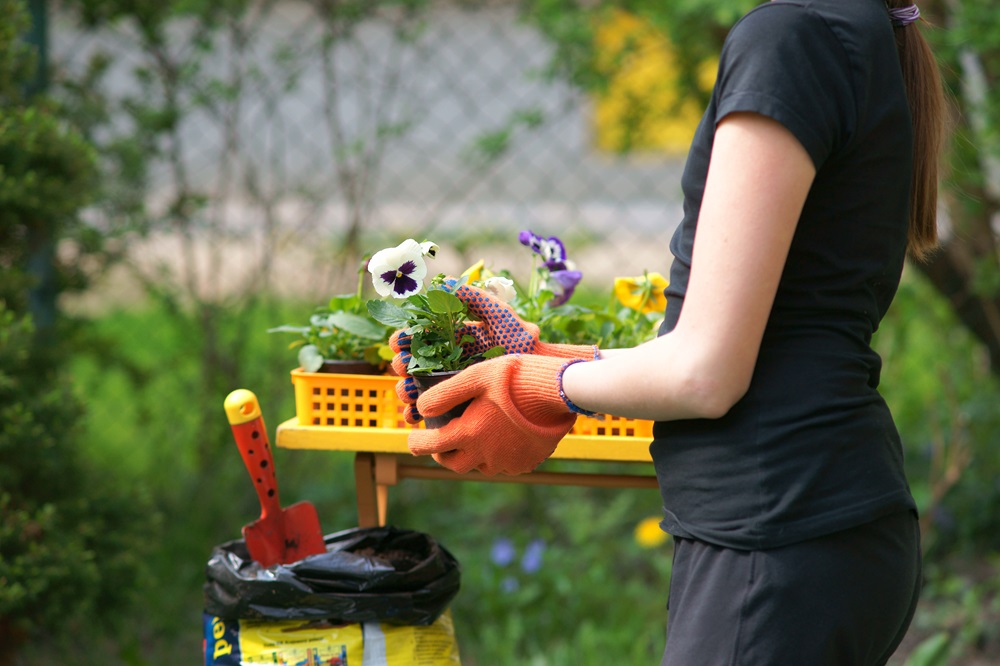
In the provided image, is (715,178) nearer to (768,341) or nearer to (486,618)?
(768,341)

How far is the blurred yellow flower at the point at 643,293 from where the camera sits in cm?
196

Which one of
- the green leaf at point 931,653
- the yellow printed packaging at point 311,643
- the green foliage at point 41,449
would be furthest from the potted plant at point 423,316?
the green leaf at point 931,653

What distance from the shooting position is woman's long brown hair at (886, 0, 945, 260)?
50.4 inches

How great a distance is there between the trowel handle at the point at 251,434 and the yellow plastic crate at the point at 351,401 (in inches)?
3.6

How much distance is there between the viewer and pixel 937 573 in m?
3.29

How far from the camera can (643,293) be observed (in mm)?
1957

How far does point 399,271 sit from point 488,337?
7.9 inches

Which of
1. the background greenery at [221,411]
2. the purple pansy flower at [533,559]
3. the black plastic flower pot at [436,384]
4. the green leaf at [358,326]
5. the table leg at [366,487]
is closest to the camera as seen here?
the black plastic flower pot at [436,384]

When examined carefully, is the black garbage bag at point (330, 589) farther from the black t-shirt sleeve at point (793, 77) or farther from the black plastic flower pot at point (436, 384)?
the black t-shirt sleeve at point (793, 77)

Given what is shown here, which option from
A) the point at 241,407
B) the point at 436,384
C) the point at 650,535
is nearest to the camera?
the point at 436,384

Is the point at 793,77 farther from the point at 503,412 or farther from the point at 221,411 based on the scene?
the point at 221,411

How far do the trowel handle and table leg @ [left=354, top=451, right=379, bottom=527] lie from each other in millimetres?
169

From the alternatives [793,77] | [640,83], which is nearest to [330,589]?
[793,77]

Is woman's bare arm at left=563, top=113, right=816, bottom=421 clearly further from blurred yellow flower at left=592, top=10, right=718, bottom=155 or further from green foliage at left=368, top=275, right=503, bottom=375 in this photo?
blurred yellow flower at left=592, top=10, right=718, bottom=155
